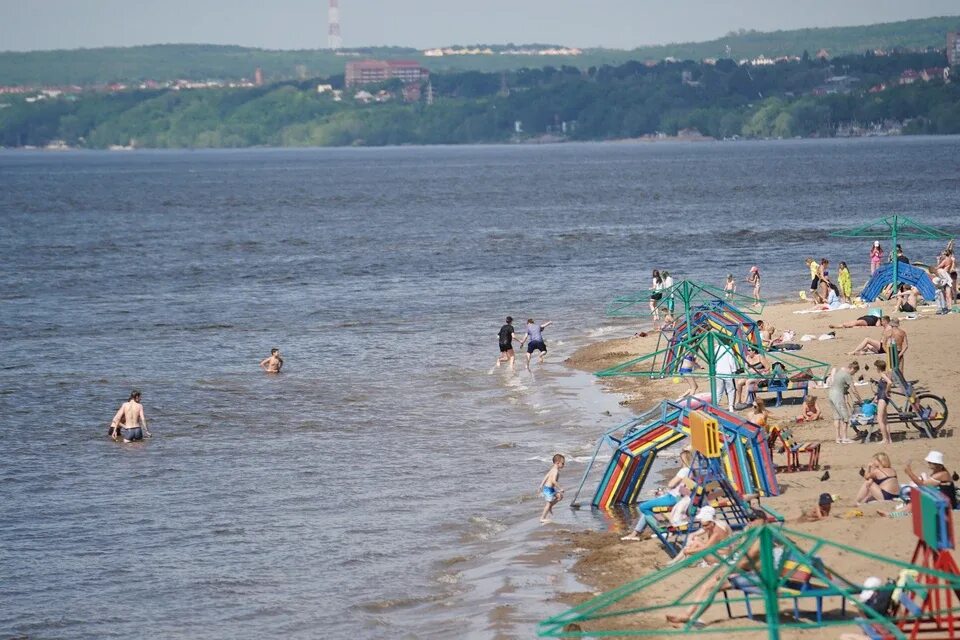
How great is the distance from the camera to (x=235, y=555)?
1914 cm

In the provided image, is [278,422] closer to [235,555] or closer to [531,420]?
[531,420]

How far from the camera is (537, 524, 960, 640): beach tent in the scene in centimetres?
1181

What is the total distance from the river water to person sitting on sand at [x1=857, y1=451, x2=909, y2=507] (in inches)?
138

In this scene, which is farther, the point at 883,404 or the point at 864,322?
the point at 864,322

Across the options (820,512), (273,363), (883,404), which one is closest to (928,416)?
(883,404)

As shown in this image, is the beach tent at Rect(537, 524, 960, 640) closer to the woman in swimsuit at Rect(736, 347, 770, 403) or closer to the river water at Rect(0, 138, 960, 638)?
the river water at Rect(0, 138, 960, 638)

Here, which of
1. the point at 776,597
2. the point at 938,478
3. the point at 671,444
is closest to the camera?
the point at 776,597

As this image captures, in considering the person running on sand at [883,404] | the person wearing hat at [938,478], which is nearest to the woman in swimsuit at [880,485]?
the person wearing hat at [938,478]

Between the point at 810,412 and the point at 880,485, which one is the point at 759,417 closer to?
the point at 880,485

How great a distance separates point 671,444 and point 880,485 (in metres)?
2.95

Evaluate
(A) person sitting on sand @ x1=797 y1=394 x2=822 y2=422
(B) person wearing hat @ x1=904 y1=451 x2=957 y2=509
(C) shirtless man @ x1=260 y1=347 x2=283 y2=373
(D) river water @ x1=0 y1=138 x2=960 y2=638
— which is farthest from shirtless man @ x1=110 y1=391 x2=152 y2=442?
(B) person wearing hat @ x1=904 y1=451 x2=957 y2=509

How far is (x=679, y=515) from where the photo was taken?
17.5 m

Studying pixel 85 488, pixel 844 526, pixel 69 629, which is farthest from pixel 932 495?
pixel 85 488

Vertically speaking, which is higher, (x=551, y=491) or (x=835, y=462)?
(x=835, y=462)
